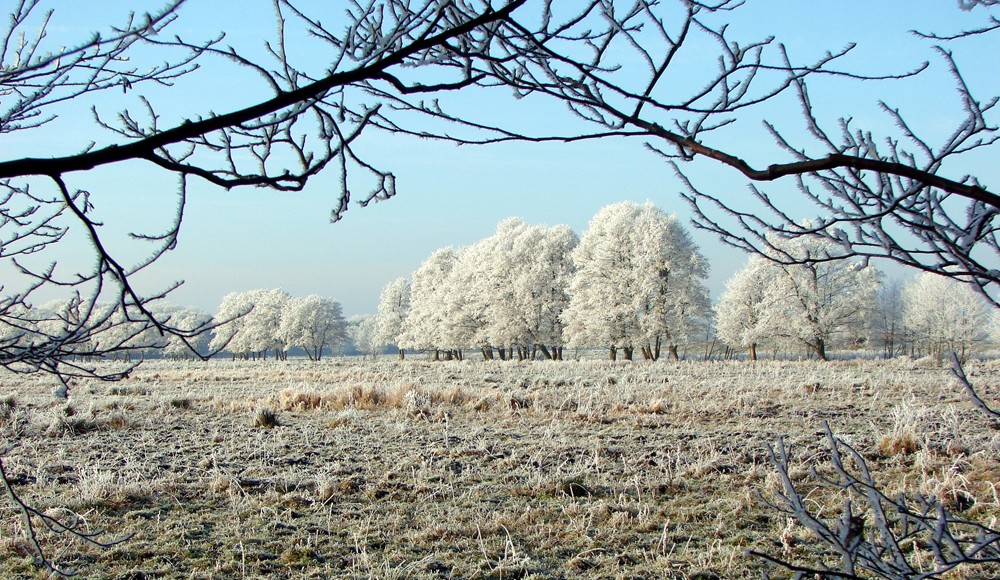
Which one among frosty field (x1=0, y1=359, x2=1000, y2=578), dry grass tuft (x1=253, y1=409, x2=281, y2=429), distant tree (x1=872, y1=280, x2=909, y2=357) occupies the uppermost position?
distant tree (x1=872, y1=280, x2=909, y2=357)

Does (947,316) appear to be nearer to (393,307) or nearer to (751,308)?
(751,308)

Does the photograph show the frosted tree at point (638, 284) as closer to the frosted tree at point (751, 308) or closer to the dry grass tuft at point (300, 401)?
the frosted tree at point (751, 308)

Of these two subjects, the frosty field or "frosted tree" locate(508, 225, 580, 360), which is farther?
"frosted tree" locate(508, 225, 580, 360)

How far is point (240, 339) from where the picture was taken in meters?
66.9

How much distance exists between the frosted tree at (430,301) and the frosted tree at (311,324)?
47.8 feet

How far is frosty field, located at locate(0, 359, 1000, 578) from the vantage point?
4.95m

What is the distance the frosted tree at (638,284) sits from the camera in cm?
3300

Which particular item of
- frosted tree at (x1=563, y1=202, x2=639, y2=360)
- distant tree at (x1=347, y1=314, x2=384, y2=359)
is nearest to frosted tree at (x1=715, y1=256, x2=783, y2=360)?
frosted tree at (x1=563, y1=202, x2=639, y2=360)

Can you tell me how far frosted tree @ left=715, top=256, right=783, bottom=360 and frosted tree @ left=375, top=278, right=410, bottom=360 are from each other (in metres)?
28.8

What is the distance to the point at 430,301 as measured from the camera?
4759 cm

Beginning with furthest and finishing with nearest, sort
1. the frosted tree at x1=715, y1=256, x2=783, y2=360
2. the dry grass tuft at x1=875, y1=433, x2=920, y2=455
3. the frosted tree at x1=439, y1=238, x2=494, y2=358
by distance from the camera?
the frosted tree at x1=439, y1=238, x2=494, y2=358 < the frosted tree at x1=715, y1=256, x2=783, y2=360 < the dry grass tuft at x1=875, y1=433, x2=920, y2=455

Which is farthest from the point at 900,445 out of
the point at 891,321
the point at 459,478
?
the point at 891,321

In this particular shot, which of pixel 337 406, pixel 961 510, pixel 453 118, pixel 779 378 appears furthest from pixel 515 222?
pixel 453 118

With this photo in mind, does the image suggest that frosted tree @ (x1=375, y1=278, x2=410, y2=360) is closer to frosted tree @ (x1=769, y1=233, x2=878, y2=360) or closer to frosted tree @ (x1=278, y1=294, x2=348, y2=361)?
frosted tree @ (x1=278, y1=294, x2=348, y2=361)
